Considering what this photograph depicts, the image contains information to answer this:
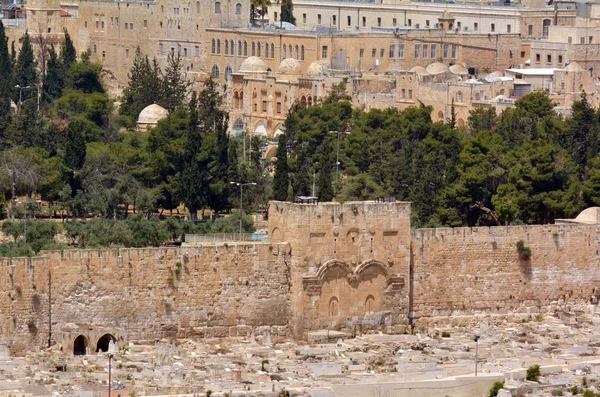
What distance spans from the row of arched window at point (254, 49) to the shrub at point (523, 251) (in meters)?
42.3

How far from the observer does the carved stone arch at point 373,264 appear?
47.4 metres

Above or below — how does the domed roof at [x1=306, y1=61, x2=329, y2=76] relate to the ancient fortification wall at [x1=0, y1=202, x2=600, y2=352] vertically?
above

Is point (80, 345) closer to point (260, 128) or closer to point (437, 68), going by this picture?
point (260, 128)

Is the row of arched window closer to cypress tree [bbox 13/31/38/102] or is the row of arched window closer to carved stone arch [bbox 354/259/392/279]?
cypress tree [bbox 13/31/38/102]

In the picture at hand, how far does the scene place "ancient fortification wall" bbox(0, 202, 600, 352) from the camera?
4503cm

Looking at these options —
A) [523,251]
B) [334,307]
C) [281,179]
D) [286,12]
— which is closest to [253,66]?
[286,12]

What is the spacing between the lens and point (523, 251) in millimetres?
49938

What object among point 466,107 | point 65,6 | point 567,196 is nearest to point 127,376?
point 567,196

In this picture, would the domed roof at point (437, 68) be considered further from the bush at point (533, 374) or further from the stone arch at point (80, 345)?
the stone arch at point (80, 345)

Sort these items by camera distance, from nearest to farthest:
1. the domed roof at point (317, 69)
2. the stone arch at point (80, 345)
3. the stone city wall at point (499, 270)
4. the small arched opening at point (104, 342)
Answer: the stone arch at point (80, 345) → the small arched opening at point (104, 342) → the stone city wall at point (499, 270) → the domed roof at point (317, 69)

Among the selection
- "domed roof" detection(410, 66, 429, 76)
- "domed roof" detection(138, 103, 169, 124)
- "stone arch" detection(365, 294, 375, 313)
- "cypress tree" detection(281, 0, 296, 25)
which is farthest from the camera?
"cypress tree" detection(281, 0, 296, 25)

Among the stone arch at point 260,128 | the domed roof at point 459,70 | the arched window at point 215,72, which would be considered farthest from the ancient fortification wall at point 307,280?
the arched window at point 215,72

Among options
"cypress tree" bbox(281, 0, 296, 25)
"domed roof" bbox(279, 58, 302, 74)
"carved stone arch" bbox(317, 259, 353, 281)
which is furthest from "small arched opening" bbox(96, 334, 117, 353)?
"cypress tree" bbox(281, 0, 296, 25)

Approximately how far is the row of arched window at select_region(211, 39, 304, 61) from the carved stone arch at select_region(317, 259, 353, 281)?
147 feet
